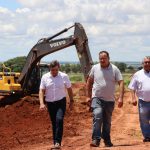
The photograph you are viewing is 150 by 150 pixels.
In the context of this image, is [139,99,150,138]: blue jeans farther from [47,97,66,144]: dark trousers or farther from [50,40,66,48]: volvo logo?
[50,40,66,48]: volvo logo

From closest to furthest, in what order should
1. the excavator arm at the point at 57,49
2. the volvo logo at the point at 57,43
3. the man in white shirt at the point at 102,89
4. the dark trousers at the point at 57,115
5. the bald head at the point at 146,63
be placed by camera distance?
the man in white shirt at the point at 102,89, the dark trousers at the point at 57,115, the bald head at the point at 146,63, the excavator arm at the point at 57,49, the volvo logo at the point at 57,43

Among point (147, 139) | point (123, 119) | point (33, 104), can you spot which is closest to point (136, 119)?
point (123, 119)

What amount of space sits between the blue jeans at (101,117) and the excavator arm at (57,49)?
36.4 feet

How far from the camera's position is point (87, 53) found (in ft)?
75.5

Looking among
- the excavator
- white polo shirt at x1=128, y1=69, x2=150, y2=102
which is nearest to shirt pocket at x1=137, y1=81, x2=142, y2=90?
white polo shirt at x1=128, y1=69, x2=150, y2=102

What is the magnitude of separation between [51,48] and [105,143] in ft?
44.7

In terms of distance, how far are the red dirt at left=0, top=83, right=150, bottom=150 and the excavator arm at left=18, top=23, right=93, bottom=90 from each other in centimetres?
157

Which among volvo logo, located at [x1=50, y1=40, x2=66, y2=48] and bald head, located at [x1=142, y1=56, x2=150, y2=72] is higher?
volvo logo, located at [x1=50, y1=40, x2=66, y2=48]

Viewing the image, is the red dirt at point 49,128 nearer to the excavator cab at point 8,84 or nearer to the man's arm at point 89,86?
the excavator cab at point 8,84

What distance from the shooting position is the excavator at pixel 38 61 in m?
23.2

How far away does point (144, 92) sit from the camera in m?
11.7

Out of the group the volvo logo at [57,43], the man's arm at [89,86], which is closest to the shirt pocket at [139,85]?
the man's arm at [89,86]

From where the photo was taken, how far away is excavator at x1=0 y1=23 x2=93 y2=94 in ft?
76.2

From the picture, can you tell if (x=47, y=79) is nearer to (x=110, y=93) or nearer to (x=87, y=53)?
(x=110, y=93)
